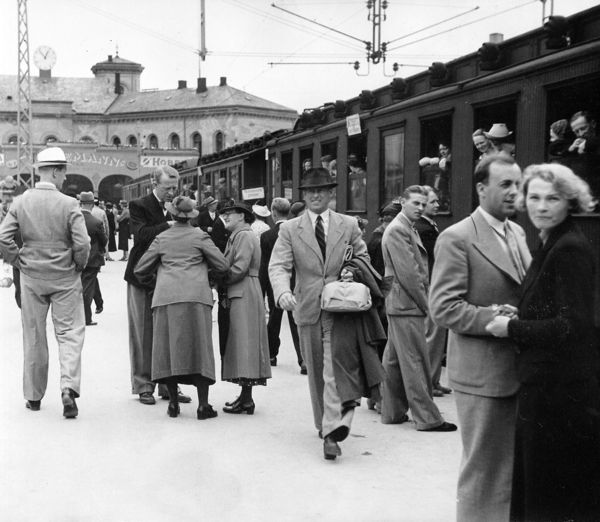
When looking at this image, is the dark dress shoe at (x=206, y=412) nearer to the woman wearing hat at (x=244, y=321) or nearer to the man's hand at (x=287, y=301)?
the woman wearing hat at (x=244, y=321)

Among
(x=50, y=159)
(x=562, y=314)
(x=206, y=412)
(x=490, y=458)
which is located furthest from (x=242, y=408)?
(x=562, y=314)

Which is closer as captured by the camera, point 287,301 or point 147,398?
point 287,301

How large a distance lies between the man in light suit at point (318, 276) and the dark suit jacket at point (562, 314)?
7.73ft

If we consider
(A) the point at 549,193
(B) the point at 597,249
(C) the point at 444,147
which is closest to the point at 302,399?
(B) the point at 597,249

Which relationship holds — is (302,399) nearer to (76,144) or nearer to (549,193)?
(549,193)

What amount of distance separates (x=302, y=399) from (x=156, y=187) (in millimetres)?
2245

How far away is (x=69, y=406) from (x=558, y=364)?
441 centimetres

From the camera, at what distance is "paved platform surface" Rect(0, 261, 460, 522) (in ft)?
14.7

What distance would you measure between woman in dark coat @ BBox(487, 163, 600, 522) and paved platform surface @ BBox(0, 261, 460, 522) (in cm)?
124

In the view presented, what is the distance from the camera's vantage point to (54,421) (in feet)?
21.1

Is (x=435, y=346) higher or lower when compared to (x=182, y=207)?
lower

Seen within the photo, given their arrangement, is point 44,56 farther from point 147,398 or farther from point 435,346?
point 435,346

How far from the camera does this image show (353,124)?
38.4 feet

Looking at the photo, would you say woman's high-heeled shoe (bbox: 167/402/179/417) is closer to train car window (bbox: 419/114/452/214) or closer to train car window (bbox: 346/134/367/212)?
train car window (bbox: 419/114/452/214)
